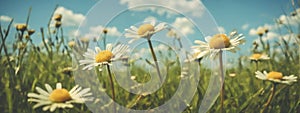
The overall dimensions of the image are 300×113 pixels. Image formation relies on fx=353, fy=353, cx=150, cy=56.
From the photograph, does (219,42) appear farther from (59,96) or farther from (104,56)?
(59,96)

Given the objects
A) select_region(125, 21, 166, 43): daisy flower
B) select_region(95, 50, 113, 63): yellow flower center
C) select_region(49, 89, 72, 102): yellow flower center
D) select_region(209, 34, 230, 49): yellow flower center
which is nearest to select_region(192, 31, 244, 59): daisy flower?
select_region(209, 34, 230, 49): yellow flower center

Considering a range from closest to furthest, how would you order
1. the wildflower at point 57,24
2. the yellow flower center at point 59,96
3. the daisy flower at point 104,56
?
the yellow flower center at point 59,96 → the daisy flower at point 104,56 → the wildflower at point 57,24

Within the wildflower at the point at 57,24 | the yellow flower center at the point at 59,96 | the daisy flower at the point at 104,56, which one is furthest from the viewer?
the wildflower at the point at 57,24

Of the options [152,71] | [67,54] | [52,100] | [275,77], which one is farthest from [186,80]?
[52,100]

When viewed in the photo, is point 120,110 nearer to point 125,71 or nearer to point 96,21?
point 96,21

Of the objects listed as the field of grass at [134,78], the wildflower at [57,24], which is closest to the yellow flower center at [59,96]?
the field of grass at [134,78]

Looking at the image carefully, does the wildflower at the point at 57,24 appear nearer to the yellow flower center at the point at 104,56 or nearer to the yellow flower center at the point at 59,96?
the yellow flower center at the point at 104,56

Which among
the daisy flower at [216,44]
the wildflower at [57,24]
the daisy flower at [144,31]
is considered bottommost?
the daisy flower at [216,44]

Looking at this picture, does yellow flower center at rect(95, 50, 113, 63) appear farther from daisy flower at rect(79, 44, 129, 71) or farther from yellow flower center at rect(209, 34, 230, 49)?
yellow flower center at rect(209, 34, 230, 49)
